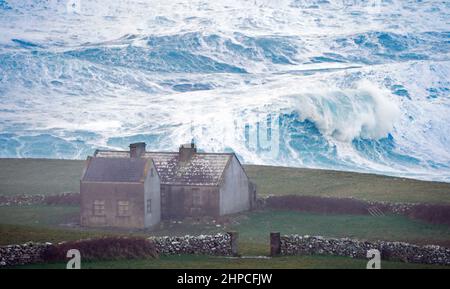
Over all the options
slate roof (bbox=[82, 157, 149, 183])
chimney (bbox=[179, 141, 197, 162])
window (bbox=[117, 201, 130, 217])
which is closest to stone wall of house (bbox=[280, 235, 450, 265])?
window (bbox=[117, 201, 130, 217])

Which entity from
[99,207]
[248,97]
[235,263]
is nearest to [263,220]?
[99,207]

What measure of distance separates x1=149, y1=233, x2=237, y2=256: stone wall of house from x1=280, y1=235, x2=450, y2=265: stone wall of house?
2.18 meters

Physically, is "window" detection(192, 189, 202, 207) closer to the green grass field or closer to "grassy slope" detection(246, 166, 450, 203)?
the green grass field

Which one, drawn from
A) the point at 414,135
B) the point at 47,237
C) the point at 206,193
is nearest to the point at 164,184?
the point at 206,193

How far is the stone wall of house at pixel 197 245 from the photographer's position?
3669 cm

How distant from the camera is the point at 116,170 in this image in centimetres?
5262

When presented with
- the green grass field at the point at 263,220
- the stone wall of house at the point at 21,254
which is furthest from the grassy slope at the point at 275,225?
the stone wall of house at the point at 21,254

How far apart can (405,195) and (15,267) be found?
31746 millimetres

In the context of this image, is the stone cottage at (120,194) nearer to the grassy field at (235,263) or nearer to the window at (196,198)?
the window at (196,198)

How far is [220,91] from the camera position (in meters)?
162

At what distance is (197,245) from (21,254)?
781 cm

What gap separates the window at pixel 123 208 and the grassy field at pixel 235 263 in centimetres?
1564

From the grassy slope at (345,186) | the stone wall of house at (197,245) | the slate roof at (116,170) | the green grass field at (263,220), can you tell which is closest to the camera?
the green grass field at (263,220)
